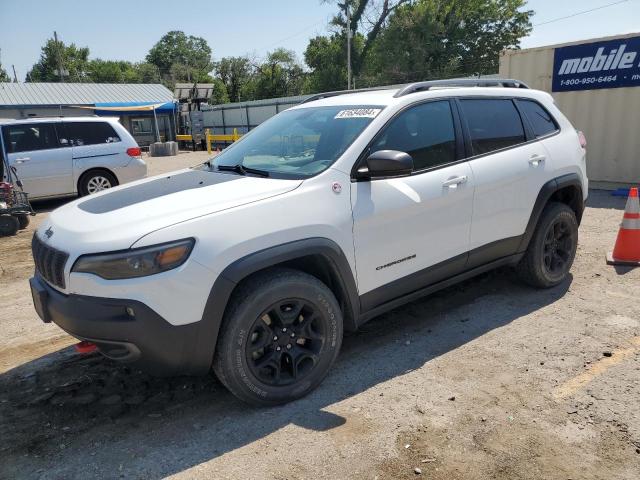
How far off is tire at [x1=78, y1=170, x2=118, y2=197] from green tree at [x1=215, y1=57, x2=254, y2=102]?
54.2 m

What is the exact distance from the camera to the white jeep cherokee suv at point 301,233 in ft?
8.22

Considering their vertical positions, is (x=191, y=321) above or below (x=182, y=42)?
below

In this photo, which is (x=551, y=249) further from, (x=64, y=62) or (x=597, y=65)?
(x=64, y=62)

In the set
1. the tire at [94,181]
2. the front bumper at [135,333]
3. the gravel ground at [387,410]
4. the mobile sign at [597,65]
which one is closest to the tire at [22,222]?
the tire at [94,181]

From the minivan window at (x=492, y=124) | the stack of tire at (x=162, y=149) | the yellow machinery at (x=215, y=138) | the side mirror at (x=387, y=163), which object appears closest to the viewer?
the side mirror at (x=387, y=163)

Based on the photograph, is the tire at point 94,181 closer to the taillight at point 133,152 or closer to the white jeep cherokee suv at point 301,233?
the taillight at point 133,152

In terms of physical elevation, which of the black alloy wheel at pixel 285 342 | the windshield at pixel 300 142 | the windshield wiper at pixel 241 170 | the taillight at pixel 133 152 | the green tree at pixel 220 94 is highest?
the green tree at pixel 220 94

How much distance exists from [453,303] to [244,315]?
2.41m

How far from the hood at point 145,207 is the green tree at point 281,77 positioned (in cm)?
5655

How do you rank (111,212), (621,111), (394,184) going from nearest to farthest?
(111,212)
(394,184)
(621,111)

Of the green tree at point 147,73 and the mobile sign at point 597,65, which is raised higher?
the green tree at point 147,73

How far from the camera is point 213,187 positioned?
3.04m

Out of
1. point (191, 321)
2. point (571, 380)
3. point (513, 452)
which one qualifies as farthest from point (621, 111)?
point (191, 321)

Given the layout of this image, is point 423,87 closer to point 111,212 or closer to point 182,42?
point 111,212
